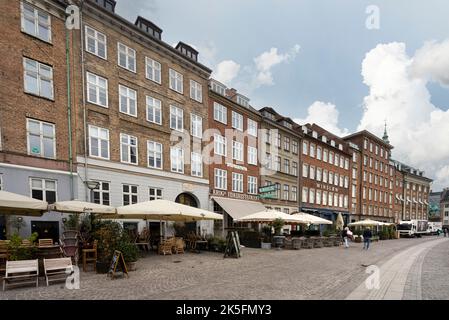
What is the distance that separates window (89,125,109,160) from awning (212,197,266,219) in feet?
33.6

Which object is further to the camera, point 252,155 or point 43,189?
point 252,155

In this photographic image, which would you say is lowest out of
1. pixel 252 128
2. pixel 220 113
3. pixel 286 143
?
pixel 286 143

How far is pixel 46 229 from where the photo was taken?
13633 millimetres

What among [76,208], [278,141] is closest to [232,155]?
[278,141]

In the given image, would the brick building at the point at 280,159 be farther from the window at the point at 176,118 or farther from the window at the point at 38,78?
the window at the point at 38,78

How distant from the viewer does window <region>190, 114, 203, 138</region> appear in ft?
72.3

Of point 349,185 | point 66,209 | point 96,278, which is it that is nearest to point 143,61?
point 66,209

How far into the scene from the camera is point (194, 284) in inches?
320

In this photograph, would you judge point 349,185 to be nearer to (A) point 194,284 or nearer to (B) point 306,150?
(B) point 306,150

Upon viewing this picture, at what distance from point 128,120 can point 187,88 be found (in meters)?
6.46

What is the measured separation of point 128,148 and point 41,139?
5012mm

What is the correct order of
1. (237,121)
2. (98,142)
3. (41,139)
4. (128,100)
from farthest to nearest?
(237,121)
(128,100)
(98,142)
(41,139)

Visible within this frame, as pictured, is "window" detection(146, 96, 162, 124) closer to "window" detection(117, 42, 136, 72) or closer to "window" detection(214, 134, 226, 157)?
"window" detection(117, 42, 136, 72)

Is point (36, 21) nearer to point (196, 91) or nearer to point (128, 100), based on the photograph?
point (128, 100)
